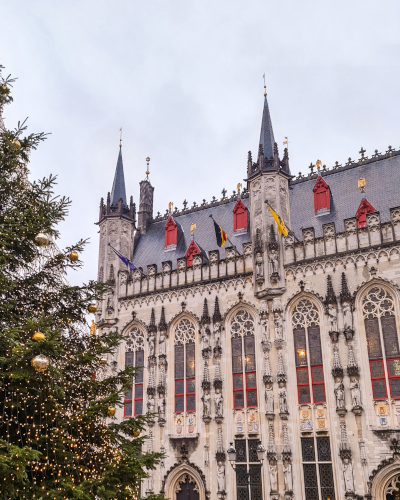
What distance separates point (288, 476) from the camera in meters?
20.8

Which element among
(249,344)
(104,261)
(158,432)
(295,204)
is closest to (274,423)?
(249,344)

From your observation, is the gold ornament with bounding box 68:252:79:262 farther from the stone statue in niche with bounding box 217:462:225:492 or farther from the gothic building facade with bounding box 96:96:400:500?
the stone statue in niche with bounding box 217:462:225:492

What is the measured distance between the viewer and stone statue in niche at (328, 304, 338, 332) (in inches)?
862

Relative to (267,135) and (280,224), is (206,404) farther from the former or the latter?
(267,135)

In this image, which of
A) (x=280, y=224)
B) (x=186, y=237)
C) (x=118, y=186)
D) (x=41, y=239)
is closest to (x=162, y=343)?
(x=186, y=237)

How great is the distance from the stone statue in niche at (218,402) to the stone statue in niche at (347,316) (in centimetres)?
676

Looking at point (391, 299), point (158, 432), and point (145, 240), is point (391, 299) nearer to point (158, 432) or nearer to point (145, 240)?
point (158, 432)

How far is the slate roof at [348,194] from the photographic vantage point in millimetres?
24984

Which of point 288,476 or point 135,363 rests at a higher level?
point 135,363

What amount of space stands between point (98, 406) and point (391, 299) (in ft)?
50.0

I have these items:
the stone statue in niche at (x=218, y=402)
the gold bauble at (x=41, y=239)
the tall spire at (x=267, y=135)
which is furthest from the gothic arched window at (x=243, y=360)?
the gold bauble at (x=41, y=239)

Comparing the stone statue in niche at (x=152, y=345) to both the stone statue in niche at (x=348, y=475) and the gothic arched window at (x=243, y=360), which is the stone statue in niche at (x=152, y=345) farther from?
the stone statue in niche at (x=348, y=475)

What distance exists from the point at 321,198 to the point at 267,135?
15.5 ft

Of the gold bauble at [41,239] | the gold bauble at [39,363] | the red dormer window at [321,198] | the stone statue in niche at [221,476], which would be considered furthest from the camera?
the red dormer window at [321,198]
